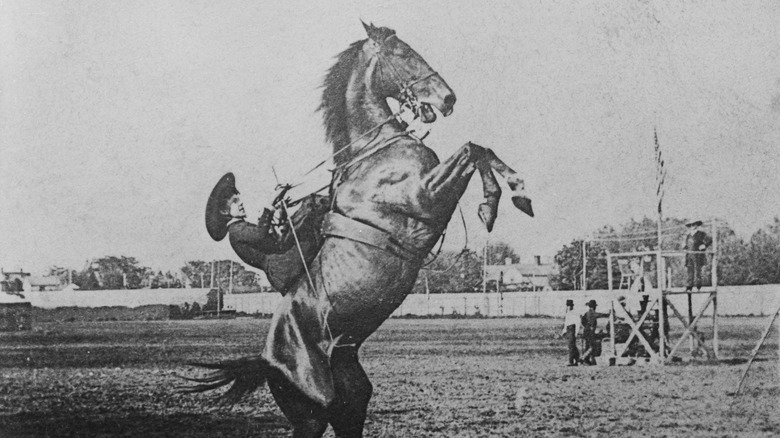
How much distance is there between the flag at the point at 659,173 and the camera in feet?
22.0

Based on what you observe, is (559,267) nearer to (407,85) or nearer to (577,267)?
(577,267)

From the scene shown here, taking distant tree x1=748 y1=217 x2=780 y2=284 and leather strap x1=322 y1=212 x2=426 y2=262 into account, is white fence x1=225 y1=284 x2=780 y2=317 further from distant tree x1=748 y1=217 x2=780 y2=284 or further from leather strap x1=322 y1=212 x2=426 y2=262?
leather strap x1=322 y1=212 x2=426 y2=262

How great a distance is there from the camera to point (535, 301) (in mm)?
7914

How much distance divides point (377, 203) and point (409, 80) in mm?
898

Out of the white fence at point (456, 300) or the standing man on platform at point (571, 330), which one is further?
the standing man on platform at point (571, 330)

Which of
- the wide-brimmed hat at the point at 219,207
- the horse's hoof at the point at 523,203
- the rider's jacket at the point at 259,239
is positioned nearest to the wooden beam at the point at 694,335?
the horse's hoof at the point at 523,203

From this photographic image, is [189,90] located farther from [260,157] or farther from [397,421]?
[397,421]

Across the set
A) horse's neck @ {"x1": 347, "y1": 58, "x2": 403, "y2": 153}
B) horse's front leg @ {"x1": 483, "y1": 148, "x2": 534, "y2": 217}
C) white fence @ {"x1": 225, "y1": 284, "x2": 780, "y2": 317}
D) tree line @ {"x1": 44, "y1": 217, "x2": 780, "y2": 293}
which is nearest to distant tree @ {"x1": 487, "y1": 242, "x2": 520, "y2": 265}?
tree line @ {"x1": 44, "y1": 217, "x2": 780, "y2": 293}

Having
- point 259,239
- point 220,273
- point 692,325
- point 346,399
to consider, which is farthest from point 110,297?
point 692,325

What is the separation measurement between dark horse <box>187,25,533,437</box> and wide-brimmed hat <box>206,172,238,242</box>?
71 cm

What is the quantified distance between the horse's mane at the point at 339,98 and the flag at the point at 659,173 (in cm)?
204

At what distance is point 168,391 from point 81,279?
1.18m

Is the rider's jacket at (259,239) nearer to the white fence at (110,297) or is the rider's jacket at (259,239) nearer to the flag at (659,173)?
the white fence at (110,297)

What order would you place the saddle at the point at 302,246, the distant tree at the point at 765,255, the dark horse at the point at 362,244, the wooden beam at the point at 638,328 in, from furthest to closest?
the wooden beam at the point at 638,328 < the distant tree at the point at 765,255 < the saddle at the point at 302,246 < the dark horse at the point at 362,244
